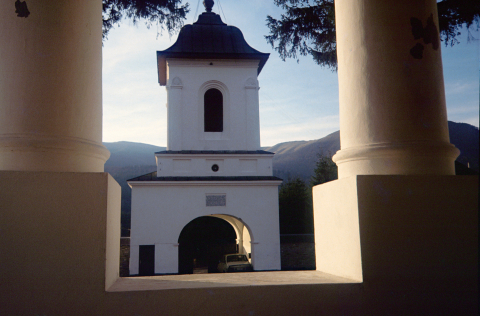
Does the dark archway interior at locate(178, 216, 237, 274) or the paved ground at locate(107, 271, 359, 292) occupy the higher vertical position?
the paved ground at locate(107, 271, 359, 292)

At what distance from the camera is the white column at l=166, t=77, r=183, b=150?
758 inches

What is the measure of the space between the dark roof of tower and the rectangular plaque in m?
6.80

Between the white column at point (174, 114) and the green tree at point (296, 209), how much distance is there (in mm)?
14118

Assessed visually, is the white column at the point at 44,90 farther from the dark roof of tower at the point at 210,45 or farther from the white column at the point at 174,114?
the dark roof of tower at the point at 210,45

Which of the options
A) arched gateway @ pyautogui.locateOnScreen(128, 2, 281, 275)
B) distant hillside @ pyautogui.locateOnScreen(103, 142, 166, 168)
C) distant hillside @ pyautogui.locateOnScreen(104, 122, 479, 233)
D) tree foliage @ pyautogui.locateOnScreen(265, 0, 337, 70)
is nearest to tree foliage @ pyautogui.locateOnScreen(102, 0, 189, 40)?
tree foliage @ pyautogui.locateOnScreen(265, 0, 337, 70)

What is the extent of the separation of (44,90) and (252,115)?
57.8 ft

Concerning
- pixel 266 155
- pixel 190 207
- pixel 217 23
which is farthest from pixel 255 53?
pixel 190 207

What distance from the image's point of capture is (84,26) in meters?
2.61

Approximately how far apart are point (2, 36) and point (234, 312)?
2075mm

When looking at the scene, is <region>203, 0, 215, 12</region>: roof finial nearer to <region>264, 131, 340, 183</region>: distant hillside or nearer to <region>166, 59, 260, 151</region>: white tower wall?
<region>166, 59, 260, 151</region>: white tower wall

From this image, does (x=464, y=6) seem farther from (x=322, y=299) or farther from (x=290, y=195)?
(x=290, y=195)

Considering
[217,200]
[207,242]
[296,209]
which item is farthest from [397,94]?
[296,209]

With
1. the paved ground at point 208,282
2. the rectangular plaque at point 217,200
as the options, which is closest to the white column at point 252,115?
the rectangular plaque at point 217,200

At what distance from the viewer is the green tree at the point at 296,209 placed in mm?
32375
